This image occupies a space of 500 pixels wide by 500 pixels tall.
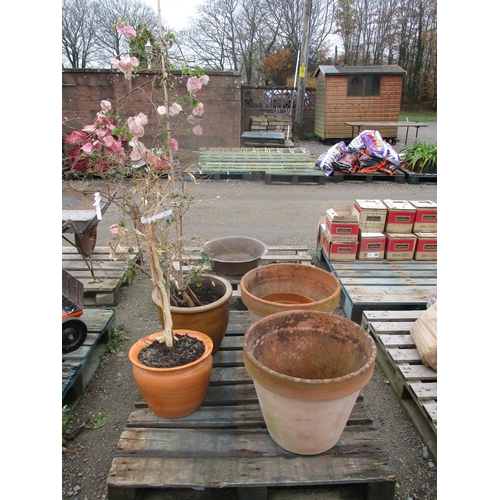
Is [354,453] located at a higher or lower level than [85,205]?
lower

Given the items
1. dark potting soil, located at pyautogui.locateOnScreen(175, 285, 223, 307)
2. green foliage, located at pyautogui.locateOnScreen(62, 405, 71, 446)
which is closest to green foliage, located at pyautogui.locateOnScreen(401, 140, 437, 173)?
dark potting soil, located at pyautogui.locateOnScreen(175, 285, 223, 307)

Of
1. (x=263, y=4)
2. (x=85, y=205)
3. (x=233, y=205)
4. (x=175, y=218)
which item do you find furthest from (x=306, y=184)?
(x=263, y=4)

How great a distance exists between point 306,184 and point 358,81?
6.97 m

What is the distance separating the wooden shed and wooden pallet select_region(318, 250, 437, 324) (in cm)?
1042

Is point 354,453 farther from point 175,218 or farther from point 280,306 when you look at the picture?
point 175,218

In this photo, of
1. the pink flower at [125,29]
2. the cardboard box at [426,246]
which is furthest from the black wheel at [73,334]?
the cardboard box at [426,246]

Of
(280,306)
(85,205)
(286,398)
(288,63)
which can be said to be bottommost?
(286,398)

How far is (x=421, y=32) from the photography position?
902 inches

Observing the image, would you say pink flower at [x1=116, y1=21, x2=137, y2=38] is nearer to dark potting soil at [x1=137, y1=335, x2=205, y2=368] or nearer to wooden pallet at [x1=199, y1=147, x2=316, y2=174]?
dark potting soil at [x1=137, y1=335, x2=205, y2=368]

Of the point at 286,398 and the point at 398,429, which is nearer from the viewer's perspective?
the point at 286,398

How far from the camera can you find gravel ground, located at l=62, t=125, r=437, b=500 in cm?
192

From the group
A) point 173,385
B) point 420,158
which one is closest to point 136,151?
point 173,385

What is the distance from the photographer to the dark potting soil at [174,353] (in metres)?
1.92

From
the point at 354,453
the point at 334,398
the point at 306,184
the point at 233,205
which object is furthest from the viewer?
the point at 306,184
